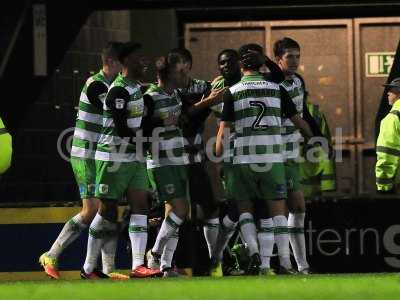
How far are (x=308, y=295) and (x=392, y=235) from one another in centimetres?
455

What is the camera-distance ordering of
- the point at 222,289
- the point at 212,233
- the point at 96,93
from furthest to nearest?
1. the point at 212,233
2. the point at 96,93
3. the point at 222,289

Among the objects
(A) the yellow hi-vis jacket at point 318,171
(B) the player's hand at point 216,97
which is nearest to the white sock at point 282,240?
(B) the player's hand at point 216,97

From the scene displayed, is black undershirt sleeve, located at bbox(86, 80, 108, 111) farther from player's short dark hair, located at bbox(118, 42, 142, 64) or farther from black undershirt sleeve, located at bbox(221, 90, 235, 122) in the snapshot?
black undershirt sleeve, located at bbox(221, 90, 235, 122)

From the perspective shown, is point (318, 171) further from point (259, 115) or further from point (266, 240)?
point (259, 115)

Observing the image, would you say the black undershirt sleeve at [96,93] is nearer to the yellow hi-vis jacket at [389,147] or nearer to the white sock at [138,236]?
the white sock at [138,236]

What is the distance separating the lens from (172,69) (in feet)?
41.0

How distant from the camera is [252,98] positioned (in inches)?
475

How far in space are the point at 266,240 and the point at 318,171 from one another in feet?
10.4

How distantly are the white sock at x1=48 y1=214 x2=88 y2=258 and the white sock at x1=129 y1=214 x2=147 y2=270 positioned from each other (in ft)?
1.85

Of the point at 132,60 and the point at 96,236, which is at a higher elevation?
the point at 132,60

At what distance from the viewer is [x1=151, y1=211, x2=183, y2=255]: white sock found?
488 inches

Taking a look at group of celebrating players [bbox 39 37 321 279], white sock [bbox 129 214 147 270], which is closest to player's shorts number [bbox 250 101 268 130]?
group of celebrating players [bbox 39 37 321 279]

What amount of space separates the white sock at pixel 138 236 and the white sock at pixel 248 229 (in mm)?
874

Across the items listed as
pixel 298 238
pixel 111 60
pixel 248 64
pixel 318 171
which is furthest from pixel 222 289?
pixel 318 171
